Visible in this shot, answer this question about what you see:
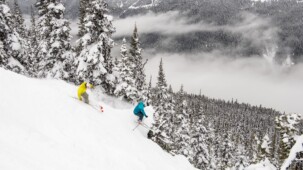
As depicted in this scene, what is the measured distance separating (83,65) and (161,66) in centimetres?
1511

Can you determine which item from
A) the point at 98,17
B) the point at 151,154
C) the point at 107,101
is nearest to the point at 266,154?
the point at 151,154

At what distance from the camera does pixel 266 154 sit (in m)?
21.5

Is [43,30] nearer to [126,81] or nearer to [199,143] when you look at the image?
[126,81]

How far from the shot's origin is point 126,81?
32.2m

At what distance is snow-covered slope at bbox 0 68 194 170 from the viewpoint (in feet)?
27.5

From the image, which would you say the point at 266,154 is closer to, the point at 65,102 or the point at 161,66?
the point at 65,102

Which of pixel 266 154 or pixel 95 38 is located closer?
pixel 266 154

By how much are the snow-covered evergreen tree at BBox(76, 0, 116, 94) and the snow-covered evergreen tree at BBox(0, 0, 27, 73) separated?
218 inches

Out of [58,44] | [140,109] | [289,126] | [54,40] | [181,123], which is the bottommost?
[181,123]

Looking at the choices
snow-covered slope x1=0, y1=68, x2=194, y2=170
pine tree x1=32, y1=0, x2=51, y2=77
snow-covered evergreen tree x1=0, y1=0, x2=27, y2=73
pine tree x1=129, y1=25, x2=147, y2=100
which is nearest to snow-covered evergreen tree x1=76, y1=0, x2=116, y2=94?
pine tree x1=32, y1=0, x2=51, y2=77

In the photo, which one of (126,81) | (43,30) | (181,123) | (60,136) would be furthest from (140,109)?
(181,123)

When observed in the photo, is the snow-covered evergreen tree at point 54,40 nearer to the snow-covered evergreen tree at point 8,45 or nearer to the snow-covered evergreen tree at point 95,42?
the snow-covered evergreen tree at point 95,42

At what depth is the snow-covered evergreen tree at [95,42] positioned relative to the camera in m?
26.7

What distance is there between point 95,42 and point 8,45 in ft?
25.5
